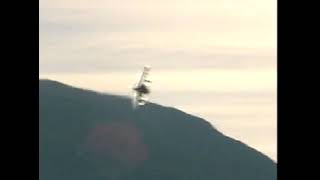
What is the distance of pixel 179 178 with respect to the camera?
52.1 m
